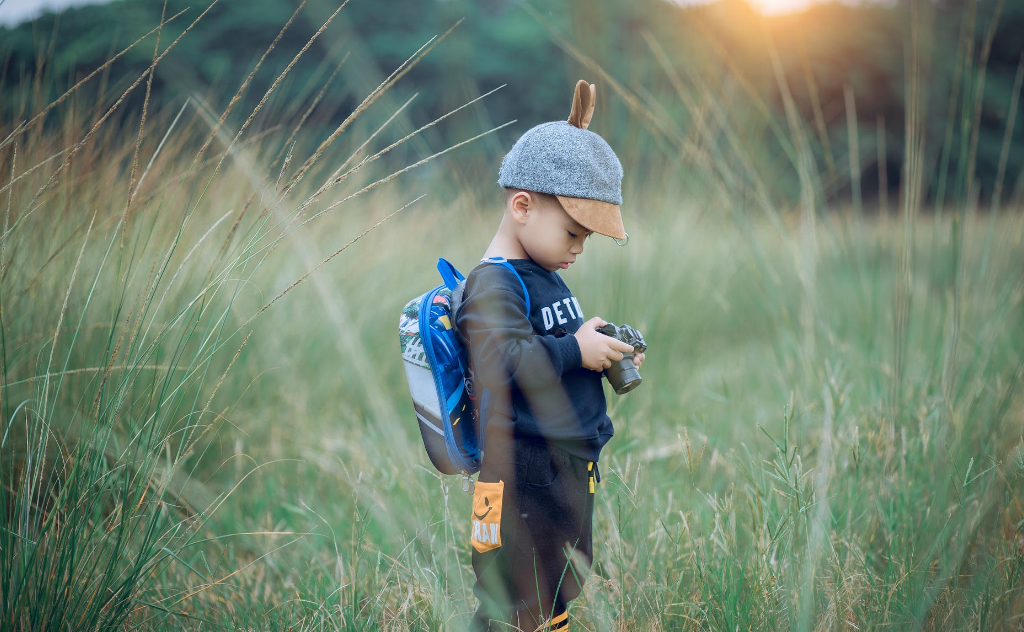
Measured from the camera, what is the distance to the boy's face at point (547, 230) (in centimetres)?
137

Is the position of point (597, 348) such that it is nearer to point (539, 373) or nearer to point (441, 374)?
point (539, 373)

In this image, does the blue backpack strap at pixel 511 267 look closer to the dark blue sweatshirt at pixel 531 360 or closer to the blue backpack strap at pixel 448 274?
the dark blue sweatshirt at pixel 531 360

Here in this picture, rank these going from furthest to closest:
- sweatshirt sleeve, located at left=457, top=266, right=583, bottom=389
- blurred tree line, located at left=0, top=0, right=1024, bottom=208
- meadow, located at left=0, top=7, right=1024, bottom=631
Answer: blurred tree line, located at left=0, top=0, right=1024, bottom=208, meadow, located at left=0, top=7, right=1024, bottom=631, sweatshirt sleeve, located at left=457, top=266, right=583, bottom=389

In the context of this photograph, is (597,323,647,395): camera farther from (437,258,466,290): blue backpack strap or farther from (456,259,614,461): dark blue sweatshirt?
(437,258,466,290): blue backpack strap

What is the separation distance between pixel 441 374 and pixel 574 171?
1.49 ft

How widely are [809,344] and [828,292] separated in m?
1.02

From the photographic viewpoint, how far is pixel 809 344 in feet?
8.36

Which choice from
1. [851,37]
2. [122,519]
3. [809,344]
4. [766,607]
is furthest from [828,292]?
[851,37]

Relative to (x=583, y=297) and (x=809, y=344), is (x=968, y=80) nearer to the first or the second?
(x=809, y=344)

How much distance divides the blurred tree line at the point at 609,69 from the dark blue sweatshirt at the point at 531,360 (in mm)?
559

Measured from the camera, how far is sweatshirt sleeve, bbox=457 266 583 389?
127 centimetres

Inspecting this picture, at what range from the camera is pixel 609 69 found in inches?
105

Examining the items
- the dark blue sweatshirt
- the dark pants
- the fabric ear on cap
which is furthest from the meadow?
the fabric ear on cap

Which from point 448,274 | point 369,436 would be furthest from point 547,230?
point 369,436
